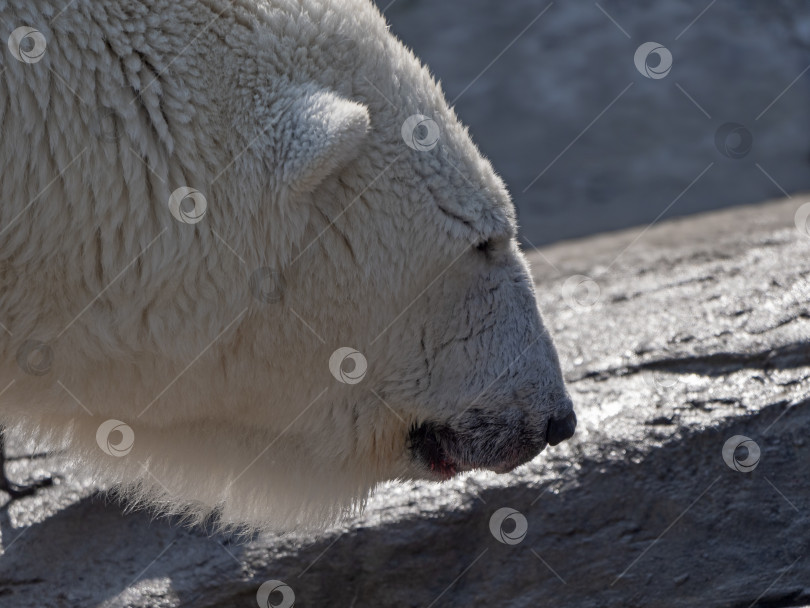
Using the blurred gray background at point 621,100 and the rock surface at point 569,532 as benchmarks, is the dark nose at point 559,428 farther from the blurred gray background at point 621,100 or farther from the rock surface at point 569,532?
the blurred gray background at point 621,100

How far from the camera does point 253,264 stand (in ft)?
6.24

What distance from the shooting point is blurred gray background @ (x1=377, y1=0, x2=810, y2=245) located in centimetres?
715

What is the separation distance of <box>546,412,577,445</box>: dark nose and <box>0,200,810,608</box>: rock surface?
19.6 inches

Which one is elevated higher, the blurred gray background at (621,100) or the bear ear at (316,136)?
the blurred gray background at (621,100)

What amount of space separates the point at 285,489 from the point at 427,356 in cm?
49

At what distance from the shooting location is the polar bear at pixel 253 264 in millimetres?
1776

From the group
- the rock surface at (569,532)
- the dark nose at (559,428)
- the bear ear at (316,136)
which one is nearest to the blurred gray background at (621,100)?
the rock surface at (569,532)

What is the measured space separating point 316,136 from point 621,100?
6959mm

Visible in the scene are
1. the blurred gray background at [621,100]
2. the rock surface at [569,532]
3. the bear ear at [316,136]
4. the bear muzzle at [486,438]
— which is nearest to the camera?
the bear ear at [316,136]

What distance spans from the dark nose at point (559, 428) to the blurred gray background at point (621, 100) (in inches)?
171

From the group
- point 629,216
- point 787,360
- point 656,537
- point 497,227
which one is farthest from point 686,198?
point 497,227

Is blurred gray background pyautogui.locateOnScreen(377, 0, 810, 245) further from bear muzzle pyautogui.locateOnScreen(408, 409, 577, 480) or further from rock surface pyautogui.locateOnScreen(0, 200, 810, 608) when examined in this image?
bear muzzle pyautogui.locateOnScreen(408, 409, 577, 480)

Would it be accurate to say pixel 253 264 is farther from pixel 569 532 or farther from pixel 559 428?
pixel 569 532

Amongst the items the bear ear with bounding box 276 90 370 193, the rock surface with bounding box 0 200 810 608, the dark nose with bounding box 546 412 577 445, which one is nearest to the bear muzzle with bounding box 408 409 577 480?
the dark nose with bounding box 546 412 577 445
